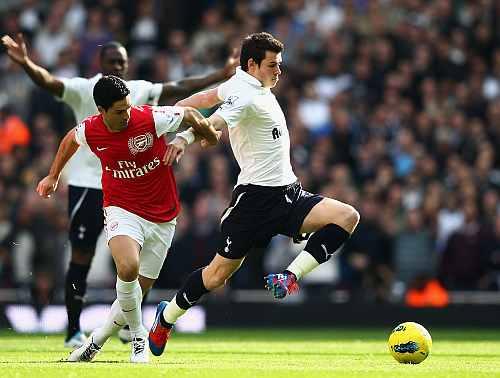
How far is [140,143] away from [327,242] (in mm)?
1829

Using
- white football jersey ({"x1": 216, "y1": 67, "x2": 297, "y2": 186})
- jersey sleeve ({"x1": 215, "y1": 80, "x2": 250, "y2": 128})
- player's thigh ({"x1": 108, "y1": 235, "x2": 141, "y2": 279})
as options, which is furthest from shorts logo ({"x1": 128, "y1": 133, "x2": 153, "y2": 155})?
white football jersey ({"x1": 216, "y1": 67, "x2": 297, "y2": 186})

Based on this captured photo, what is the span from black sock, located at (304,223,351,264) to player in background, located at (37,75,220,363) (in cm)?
129

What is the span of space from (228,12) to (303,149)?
4528 mm

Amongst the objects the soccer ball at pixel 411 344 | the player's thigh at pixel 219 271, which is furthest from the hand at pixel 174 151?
the soccer ball at pixel 411 344

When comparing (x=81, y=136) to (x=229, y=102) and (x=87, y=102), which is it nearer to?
(x=229, y=102)

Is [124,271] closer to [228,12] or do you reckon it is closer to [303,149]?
[303,149]

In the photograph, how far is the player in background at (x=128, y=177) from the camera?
31.1 feet

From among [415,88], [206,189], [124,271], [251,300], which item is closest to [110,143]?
[124,271]

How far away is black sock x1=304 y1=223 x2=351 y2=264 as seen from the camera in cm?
1032

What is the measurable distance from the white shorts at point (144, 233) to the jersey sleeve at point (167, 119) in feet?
2.36

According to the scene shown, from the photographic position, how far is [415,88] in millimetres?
19984

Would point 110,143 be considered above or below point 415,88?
above

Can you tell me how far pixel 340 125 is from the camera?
A: 1902 cm

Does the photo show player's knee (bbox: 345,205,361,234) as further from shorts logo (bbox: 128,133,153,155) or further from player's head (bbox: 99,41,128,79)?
player's head (bbox: 99,41,128,79)
